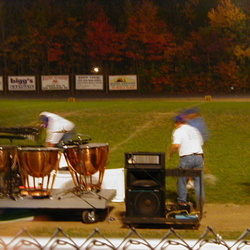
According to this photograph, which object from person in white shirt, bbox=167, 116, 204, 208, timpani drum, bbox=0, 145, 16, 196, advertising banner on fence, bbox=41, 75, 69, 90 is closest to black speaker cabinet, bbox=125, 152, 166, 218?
person in white shirt, bbox=167, 116, 204, 208

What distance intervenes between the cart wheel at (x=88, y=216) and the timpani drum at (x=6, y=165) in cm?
133

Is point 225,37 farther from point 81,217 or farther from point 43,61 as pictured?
point 81,217

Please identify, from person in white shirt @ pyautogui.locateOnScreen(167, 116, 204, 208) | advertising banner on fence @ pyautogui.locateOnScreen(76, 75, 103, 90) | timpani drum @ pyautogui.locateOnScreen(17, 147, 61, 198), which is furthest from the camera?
advertising banner on fence @ pyautogui.locateOnScreen(76, 75, 103, 90)

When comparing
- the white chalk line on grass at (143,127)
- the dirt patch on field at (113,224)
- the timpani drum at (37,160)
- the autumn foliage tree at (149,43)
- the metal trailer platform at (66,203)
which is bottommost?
the dirt patch on field at (113,224)

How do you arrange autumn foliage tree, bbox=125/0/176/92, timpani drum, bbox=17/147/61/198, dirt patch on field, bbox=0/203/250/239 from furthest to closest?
autumn foliage tree, bbox=125/0/176/92
timpani drum, bbox=17/147/61/198
dirt patch on field, bbox=0/203/250/239

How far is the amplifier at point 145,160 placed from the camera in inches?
341

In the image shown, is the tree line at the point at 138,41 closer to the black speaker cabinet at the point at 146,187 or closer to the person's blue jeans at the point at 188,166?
the person's blue jeans at the point at 188,166

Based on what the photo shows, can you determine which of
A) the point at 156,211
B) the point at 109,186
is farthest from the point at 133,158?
the point at 109,186

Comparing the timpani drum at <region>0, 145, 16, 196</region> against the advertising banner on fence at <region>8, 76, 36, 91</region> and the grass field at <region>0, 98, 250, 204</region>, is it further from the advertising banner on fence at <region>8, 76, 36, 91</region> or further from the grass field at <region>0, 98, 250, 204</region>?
the advertising banner on fence at <region>8, 76, 36, 91</region>

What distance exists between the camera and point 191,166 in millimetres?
9695

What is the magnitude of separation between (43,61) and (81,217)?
4701cm

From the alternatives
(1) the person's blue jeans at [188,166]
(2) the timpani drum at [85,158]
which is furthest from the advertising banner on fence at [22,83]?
(1) the person's blue jeans at [188,166]

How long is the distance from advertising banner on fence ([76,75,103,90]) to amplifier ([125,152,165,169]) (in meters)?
37.1

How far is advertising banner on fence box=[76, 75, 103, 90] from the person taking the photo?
45.7m
